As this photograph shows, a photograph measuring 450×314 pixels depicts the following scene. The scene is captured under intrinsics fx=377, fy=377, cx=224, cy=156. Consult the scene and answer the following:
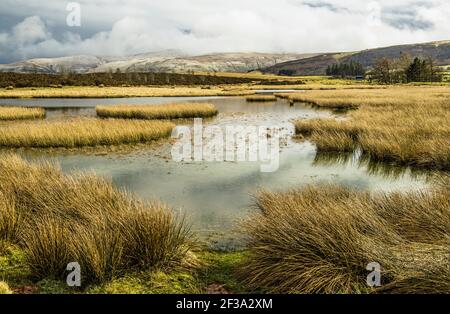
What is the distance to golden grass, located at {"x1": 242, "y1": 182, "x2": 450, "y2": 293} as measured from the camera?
5704 mm

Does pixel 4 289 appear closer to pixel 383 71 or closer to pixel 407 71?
pixel 407 71

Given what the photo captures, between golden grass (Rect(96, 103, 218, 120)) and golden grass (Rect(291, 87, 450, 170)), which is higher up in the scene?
golden grass (Rect(96, 103, 218, 120))

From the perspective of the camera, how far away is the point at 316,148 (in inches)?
798

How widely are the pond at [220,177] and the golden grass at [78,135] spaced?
1985mm

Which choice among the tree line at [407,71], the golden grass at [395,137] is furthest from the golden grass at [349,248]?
the tree line at [407,71]

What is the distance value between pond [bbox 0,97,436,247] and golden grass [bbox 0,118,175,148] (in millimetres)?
1985

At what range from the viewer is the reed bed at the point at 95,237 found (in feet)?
21.4

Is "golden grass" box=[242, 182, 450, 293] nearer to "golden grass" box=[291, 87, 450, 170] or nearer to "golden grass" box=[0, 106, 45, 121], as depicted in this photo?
"golden grass" box=[291, 87, 450, 170]

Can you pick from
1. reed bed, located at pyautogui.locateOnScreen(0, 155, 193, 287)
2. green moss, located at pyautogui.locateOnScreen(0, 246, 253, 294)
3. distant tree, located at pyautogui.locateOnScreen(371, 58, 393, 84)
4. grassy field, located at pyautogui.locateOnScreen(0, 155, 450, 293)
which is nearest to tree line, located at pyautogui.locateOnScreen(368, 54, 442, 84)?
distant tree, located at pyautogui.locateOnScreen(371, 58, 393, 84)

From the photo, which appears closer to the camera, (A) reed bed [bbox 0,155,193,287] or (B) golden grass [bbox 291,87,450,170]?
(A) reed bed [bbox 0,155,193,287]

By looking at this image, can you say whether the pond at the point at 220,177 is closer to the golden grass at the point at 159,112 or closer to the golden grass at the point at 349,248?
the golden grass at the point at 349,248

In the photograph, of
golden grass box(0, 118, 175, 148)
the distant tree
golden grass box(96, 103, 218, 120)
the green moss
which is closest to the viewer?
the green moss

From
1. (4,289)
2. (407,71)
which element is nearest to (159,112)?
(4,289)
